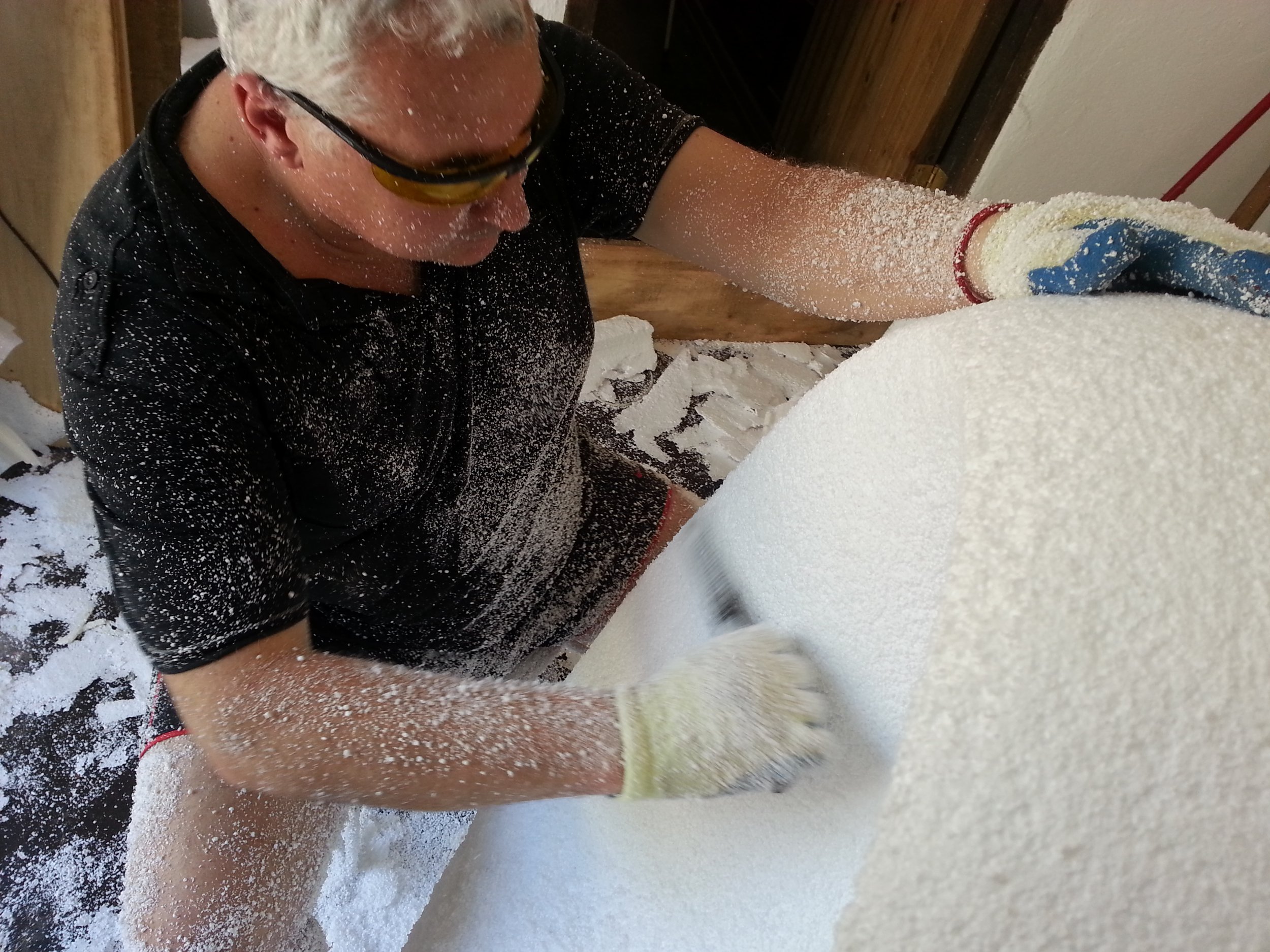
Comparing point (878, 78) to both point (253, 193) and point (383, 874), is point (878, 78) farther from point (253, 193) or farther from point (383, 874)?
point (383, 874)

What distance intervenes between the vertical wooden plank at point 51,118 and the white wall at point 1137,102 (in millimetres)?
1721

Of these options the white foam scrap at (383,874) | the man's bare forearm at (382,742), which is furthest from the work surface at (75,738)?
the man's bare forearm at (382,742)

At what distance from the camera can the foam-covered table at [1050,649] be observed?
1.34 ft

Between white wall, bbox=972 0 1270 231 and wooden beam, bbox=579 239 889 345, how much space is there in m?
0.52

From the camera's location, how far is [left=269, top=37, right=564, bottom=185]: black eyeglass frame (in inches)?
22.6

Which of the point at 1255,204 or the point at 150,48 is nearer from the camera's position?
the point at 150,48

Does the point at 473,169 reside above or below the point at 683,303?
above

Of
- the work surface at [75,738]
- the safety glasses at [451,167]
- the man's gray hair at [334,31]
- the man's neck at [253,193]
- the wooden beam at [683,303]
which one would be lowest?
the work surface at [75,738]

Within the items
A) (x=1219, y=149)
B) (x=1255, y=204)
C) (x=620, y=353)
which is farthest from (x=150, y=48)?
(x=1255, y=204)

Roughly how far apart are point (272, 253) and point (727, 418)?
4.33 feet

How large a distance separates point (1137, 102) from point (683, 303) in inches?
42.1

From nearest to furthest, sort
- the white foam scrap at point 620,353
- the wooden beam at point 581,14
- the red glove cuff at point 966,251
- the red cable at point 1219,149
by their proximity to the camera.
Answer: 1. the red glove cuff at point 966,251
2. the wooden beam at point 581,14
3. the red cable at point 1219,149
4. the white foam scrap at point 620,353

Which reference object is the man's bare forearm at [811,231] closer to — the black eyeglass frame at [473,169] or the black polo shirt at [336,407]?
the black polo shirt at [336,407]

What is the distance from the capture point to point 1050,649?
0.42 m
